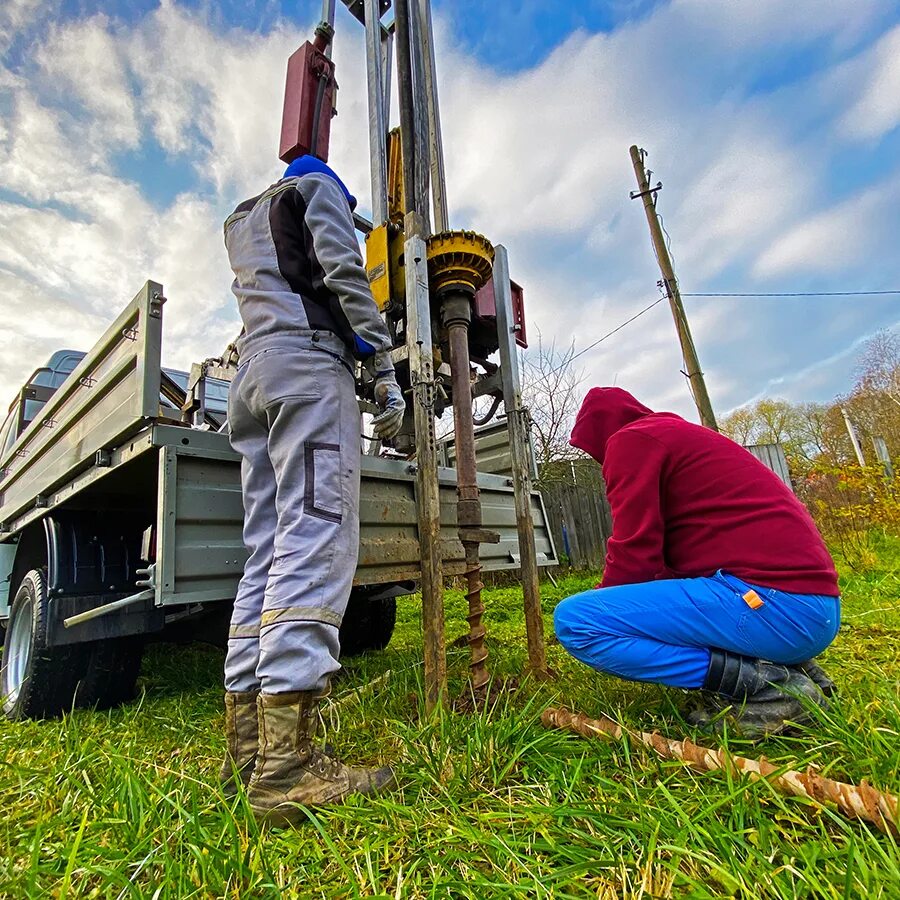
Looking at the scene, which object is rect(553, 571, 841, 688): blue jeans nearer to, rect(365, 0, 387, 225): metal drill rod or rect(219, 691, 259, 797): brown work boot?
rect(219, 691, 259, 797): brown work boot

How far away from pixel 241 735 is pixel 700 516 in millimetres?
1653

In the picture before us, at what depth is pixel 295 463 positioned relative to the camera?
5.40 feet

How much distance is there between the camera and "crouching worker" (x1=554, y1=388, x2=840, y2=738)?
5.36 ft

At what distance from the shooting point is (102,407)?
229cm

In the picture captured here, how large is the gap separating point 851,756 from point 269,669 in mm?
1596

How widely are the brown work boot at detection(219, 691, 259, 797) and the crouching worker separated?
108 cm

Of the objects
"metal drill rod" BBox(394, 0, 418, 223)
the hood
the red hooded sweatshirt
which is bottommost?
the red hooded sweatshirt

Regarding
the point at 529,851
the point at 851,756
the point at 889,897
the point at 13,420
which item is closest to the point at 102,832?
the point at 529,851

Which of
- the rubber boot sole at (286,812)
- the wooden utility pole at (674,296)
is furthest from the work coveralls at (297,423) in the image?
the wooden utility pole at (674,296)

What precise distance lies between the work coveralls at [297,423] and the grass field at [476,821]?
1.23ft

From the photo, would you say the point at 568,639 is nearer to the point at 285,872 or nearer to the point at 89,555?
the point at 285,872

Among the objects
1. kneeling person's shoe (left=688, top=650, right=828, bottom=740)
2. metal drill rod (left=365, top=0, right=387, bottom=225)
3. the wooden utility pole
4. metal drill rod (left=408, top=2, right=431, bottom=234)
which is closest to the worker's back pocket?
kneeling person's shoe (left=688, top=650, right=828, bottom=740)

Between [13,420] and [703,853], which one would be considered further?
[13,420]

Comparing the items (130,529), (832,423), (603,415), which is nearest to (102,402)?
(130,529)
